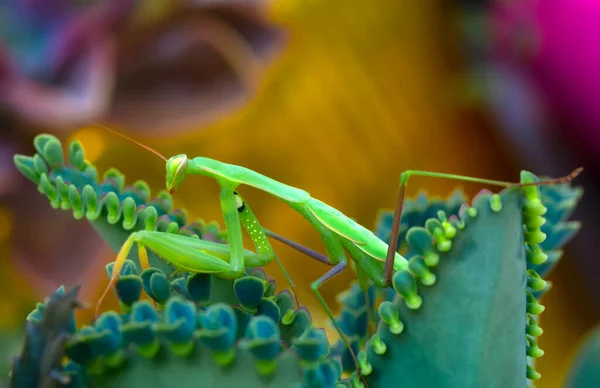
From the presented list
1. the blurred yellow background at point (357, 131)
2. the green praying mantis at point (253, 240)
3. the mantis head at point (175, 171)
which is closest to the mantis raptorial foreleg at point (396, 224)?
the green praying mantis at point (253, 240)

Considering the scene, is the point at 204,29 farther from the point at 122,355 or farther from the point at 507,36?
the point at 122,355

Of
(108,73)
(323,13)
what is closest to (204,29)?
(108,73)

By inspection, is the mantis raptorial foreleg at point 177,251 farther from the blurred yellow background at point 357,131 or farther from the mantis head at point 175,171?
the blurred yellow background at point 357,131

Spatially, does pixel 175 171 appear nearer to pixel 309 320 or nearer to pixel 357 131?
pixel 309 320

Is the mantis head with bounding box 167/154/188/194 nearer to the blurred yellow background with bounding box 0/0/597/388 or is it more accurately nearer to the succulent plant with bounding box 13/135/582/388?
the succulent plant with bounding box 13/135/582/388

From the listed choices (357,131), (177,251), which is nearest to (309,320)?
(177,251)

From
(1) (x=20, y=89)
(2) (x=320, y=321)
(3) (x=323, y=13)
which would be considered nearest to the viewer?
(1) (x=20, y=89)
